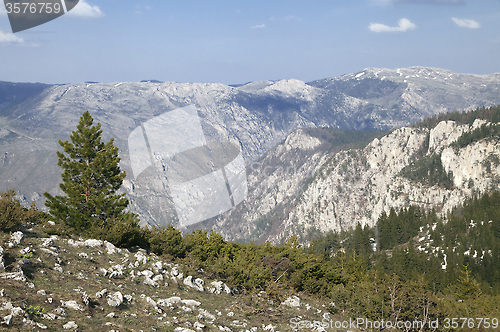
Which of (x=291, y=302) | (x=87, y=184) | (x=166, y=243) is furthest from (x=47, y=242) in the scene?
(x=291, y=302)

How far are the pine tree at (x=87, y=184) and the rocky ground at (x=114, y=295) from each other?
4133 mm

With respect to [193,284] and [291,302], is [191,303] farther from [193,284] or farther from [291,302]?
[291,302]

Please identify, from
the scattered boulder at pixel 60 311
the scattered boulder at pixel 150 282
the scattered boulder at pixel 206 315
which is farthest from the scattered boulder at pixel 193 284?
the scattered boulder at pixel 60 311

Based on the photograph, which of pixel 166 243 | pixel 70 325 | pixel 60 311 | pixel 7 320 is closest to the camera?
pixel 7 320

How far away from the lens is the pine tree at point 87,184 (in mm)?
25828

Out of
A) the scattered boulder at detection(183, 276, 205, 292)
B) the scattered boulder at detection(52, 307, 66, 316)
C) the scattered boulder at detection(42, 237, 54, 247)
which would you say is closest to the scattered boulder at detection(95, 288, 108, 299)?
the scattered boulder at detection(52, 307, 66, 316)

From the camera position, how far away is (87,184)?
27.4 metres

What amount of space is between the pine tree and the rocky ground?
4.13 m

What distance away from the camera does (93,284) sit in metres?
15.2

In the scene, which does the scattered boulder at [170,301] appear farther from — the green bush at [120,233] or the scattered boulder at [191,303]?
the green bush at [120,233]

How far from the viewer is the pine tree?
25.8m

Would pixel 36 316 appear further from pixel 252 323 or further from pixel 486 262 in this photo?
pixel 486 262

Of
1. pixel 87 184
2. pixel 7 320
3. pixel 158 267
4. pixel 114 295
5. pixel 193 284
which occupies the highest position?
pixel 7 320

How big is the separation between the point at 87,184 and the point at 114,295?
50.4 ft
